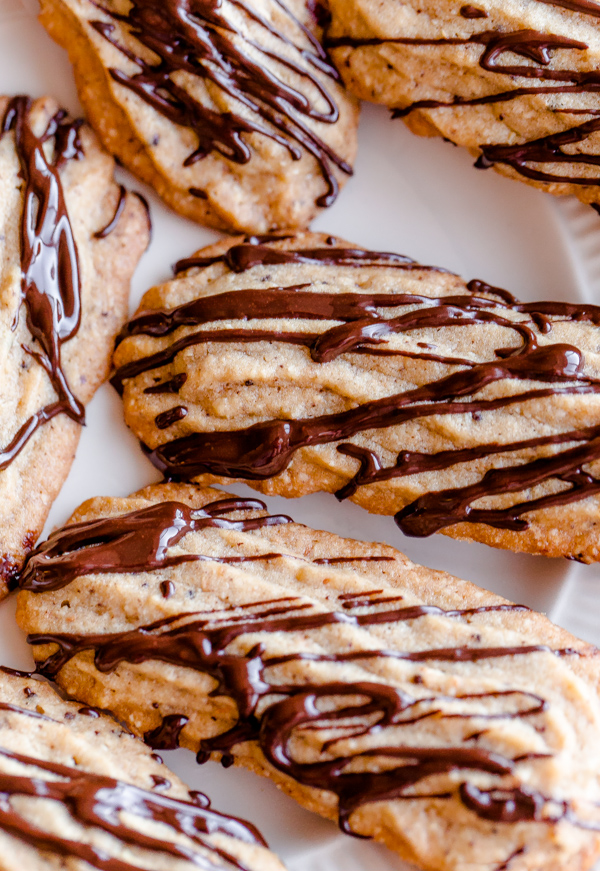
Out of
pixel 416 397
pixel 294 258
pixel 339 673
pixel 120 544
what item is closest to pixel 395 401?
pixel 416 397

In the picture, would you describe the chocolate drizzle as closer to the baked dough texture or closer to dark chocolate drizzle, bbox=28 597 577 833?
the baked dough texture

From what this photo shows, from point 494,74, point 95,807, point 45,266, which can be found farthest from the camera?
point 45,266

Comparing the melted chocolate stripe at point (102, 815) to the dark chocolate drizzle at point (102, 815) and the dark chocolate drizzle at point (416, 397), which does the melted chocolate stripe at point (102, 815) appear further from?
the dark chocolate drizzle at point (416, 397)

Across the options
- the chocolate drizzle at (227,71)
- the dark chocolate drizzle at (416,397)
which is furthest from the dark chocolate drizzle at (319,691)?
the chocolate drizzle at (227,71)

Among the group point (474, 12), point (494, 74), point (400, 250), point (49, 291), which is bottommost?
point (49, 291)

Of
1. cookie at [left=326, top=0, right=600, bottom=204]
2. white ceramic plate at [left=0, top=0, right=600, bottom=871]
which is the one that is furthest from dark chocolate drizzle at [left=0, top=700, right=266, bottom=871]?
cookie at [left=326, top=0, right=600, bottom=204]

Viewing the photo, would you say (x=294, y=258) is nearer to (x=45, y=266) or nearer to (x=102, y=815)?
(x=45, y=266)
